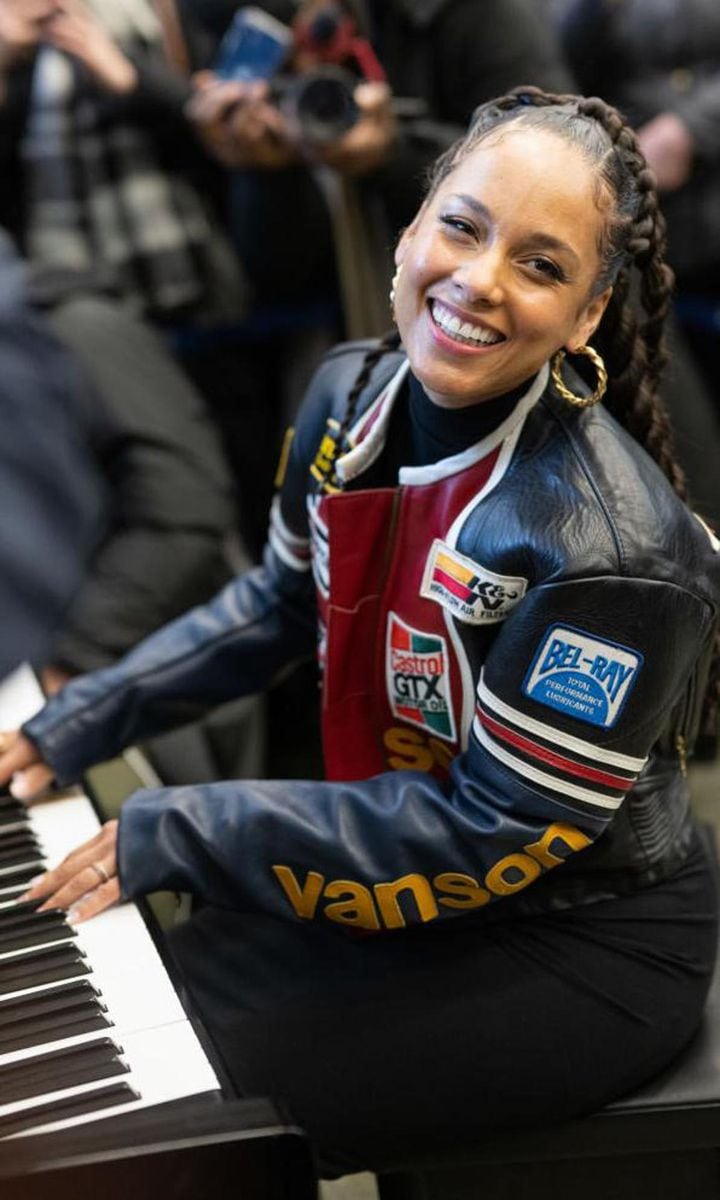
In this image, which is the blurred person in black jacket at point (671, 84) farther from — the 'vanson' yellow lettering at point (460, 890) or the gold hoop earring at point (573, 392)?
the 'vanson' yellow lettering at point (460, 890)

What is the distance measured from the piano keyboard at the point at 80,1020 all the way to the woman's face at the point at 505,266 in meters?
0.56

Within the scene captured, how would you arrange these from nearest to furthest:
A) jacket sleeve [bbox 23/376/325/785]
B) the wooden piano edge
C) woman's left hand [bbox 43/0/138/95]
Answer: the wooden piano edge, jacket sleeve [bbox 23/376/325/785], woman's left hand [bbox 43/0/138/95]

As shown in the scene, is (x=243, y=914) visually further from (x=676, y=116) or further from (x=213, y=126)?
(x=676, y=116)

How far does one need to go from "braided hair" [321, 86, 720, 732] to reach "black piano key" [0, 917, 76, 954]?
65 cm

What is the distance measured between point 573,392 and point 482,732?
0.30 m

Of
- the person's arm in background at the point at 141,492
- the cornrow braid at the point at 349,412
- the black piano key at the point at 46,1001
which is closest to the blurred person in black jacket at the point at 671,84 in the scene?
the person's arm in background at the point at 141,492

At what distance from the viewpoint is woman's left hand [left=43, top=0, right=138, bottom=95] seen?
2.46 meters

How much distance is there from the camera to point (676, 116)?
9.32 feet

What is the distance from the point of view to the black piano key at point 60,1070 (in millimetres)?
1178

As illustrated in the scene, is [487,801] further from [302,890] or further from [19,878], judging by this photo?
[19,878]

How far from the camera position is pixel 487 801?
1.29 metres

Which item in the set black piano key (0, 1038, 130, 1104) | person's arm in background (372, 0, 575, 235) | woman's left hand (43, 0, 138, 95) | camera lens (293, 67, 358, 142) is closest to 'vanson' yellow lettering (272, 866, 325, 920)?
black piano key (0, 1038, 130, 1104)

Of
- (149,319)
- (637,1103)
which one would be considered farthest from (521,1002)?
(149,319)

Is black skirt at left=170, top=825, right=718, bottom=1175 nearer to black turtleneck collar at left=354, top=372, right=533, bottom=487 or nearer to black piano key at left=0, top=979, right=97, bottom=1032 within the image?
black piano key at left=0, top=979, right=97, bottom=1032
